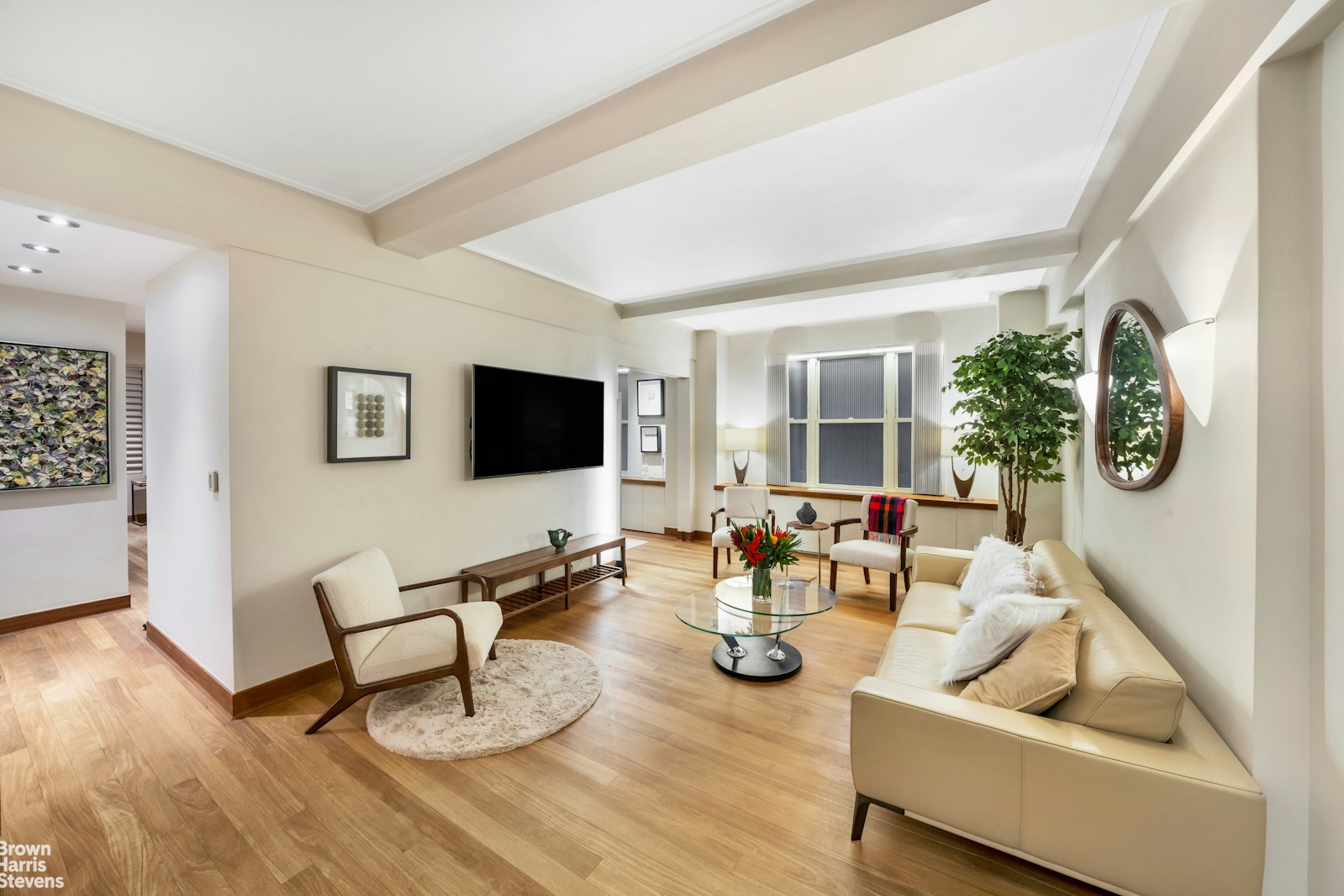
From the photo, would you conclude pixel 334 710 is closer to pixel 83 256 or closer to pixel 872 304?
pixel 83 256

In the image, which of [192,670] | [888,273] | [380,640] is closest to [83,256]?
[192,670]

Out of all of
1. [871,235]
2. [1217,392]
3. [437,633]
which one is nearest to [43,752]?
[437,633]

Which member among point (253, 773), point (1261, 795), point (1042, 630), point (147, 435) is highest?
point (147, 435)

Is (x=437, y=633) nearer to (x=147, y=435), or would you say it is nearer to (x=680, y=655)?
(x=680, y=655)

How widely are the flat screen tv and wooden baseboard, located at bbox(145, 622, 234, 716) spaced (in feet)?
5.72

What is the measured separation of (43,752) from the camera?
229 cm

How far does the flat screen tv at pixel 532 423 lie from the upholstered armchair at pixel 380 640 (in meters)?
1.21

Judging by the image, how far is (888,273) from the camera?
386 centimetres

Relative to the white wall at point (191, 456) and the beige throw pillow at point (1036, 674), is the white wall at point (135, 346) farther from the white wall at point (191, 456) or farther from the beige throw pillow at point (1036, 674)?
the beige throw pillow at point (1036, 674)

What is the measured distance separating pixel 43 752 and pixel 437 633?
5.51ft

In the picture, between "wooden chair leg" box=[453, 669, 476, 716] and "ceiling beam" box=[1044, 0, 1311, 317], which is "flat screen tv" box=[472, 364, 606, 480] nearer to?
"wooden chair leg" box=[453, 669, 476, 716]

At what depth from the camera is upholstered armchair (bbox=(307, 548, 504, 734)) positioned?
242 cm

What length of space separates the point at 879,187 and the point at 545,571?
3587mm

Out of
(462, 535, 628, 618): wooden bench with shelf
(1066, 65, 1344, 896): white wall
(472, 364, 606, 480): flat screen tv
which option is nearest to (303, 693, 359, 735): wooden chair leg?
(462, 535, 628, 618): wooden bench with shelf
